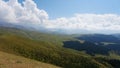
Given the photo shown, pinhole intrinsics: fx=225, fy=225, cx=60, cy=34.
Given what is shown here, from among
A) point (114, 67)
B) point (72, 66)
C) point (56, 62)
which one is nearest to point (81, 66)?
point (72, 66)

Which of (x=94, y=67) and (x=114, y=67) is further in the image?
(x=114, y=67)

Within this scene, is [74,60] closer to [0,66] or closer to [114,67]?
[114,67]

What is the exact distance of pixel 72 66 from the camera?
4262 inches

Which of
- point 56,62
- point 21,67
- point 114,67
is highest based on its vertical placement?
point 21,67

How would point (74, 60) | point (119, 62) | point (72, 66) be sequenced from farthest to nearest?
1. point (119, 62)
2. point (74, 60)
3. point (72, 66)

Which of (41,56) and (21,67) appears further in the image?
(41,56)

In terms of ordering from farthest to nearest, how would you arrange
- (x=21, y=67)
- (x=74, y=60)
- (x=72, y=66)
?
(x=74, y=60) < (x=72, y=66) < (x=21, y=67)

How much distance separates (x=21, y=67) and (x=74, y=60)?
9180 centimetres

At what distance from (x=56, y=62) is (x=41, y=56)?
8.98 meters

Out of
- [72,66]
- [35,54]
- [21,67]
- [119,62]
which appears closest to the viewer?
[21,67]

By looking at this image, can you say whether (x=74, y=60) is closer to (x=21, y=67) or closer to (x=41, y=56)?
(x=41, y=56)

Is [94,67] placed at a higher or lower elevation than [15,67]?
lower

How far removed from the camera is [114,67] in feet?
539

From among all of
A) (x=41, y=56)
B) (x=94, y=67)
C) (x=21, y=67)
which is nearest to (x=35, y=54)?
(x=41, y=56)
